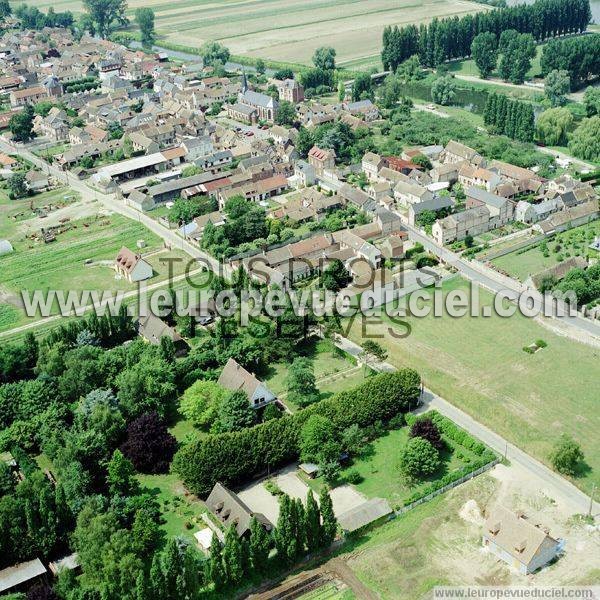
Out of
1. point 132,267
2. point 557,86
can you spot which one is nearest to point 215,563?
point 132,267

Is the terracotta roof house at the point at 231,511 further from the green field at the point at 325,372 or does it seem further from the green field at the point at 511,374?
the green field at the point at 511,374

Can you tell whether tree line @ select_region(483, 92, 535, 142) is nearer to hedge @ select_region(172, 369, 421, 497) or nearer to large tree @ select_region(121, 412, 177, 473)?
hedge @ select_region(172, 369, 421, 497)

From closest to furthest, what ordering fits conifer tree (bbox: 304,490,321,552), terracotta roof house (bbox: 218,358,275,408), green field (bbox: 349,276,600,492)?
conifer tree (bbox: 304,490,321,552)
green field (bbox: 349,276,600,492)
terracotta roof house (bbox: 218,358,275,408)

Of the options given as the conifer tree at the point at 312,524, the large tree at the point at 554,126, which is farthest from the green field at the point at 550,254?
the conifer tree at the point at 312,524

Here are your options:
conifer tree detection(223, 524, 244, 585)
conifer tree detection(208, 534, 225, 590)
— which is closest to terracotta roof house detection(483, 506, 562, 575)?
conifer tree detection(223, 524, 244, 585)

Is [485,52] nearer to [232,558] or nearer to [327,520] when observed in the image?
[327,520]
